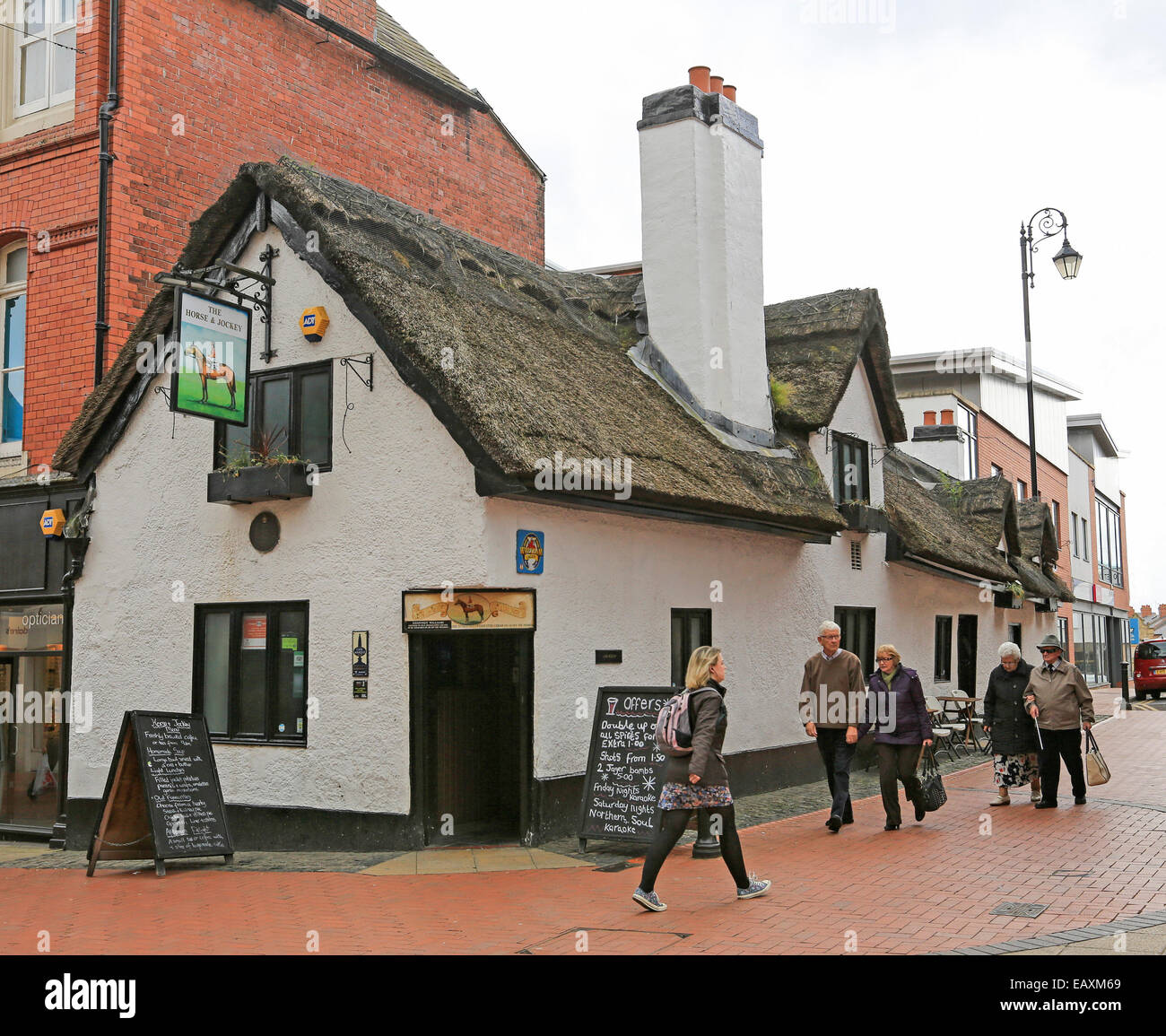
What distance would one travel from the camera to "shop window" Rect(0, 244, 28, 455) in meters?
14.2

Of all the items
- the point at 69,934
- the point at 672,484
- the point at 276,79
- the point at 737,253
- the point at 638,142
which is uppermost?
the point at 276,79

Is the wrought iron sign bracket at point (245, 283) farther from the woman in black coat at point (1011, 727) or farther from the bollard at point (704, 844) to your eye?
the woman in black coat at point (1011, 727)

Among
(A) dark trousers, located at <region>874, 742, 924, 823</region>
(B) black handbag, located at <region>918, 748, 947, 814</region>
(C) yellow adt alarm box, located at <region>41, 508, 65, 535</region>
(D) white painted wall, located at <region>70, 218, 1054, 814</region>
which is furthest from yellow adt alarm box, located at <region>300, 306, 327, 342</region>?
(B) black handbag, located at <region>918, 748, 947, 814</region>

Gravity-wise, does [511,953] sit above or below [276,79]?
below

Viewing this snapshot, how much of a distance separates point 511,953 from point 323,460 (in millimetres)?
5595

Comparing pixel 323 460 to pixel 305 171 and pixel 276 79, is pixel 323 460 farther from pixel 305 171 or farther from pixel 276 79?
pixel 276 79

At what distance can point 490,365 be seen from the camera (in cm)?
1073

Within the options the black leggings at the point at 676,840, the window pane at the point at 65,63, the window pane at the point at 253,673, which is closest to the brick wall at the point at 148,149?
the window pane at the point at 65,63

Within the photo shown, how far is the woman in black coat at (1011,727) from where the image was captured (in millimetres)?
12242

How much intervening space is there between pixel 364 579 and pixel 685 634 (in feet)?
12.1

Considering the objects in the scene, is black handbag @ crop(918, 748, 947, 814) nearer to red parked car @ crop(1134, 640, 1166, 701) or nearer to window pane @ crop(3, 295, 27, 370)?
window pane @ crop(3, 295, 27, 370)

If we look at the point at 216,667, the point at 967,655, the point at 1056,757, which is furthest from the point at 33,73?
the point at 967,655
